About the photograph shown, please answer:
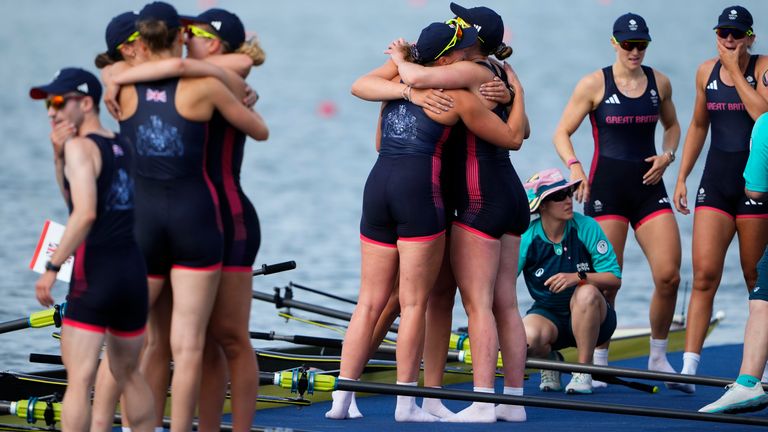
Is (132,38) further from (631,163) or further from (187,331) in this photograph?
(631,163)

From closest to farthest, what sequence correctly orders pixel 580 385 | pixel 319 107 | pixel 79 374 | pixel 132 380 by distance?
1. pixel 79 374
2. pixel 132 380
3. pixel 580 385
4. pixel 319 107

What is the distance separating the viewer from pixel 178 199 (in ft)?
17.1

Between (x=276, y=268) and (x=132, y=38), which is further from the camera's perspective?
(x=276, y=268)

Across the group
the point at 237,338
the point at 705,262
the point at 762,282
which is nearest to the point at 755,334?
the point at 762,282

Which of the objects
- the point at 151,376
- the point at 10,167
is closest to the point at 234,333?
the point at 151,376

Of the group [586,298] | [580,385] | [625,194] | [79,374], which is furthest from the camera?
[625,194]

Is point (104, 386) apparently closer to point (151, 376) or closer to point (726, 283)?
point (151, 376)

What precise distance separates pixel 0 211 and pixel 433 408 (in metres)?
12.1

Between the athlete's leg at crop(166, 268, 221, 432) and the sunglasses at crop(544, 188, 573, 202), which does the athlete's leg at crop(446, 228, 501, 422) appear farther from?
the athlete's leg at crop(166, 268, 221, 432)

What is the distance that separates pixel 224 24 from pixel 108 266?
41.9 inches

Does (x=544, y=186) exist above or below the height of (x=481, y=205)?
above

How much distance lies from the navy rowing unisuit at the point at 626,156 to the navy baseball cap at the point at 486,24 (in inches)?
62.0

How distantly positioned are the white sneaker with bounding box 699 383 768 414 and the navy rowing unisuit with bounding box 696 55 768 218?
144 cm

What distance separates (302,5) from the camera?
60.2 meters
